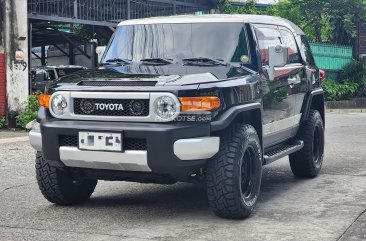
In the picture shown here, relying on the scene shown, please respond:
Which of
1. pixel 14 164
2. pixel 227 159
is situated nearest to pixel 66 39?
pixel 14 164

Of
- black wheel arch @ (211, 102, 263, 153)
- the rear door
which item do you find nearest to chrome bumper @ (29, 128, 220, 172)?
black wheel arch @ (211, 102, 263, 153)

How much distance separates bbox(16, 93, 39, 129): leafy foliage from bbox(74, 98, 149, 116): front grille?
9376 millimetres

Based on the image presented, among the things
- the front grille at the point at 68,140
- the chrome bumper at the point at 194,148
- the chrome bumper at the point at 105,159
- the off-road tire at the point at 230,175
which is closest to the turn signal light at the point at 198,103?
the chrome bumper at the point at 194,148

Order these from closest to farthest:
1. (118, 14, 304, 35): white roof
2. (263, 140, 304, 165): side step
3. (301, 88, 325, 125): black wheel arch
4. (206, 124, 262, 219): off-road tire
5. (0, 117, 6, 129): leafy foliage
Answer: (206, 124, 262, 219): off-road tire, (263, 140, 304, 165): side step, (118, 14, 304, 35): white roof, (301, 88, 325, 125): black wheel arch, (0, 117, 6, 129): leafy foliage

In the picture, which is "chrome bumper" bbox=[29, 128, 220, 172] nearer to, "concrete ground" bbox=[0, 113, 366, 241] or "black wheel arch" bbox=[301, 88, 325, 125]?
"concrete ground" bbox=[0, 113, 366, 241]

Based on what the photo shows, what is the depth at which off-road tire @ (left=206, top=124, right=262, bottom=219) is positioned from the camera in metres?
5.07

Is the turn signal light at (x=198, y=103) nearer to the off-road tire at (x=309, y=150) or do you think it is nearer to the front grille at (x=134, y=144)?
the front grille at (x=134, y=144)

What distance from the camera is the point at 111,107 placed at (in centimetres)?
511

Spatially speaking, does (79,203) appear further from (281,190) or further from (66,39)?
(66,39)

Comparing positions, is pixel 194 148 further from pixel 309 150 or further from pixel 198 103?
pixel 309 150

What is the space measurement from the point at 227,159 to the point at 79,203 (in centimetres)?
172

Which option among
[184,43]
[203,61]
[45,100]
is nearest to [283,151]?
[203,61]

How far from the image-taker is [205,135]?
195 inches

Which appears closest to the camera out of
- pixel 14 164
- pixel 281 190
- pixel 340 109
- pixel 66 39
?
pixel 281 190
